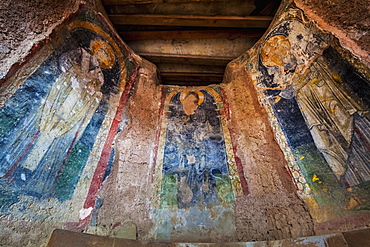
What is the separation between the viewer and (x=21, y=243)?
66.6 inches

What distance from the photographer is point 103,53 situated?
2975 millimetres

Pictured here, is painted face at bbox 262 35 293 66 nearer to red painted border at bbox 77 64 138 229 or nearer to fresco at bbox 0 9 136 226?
red painted border at bbox 77 64 138 229

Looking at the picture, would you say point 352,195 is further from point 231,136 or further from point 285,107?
point 231,136

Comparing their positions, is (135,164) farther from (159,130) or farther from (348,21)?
(348,21)

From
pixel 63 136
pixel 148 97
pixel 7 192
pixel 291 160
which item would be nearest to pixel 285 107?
pixel 291 160

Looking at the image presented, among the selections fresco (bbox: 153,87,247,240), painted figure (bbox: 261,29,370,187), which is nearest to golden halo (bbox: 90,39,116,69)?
fresco (bbox: 153,87,247,240)

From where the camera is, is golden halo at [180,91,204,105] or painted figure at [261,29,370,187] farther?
golden halo at [180,91,204,105]

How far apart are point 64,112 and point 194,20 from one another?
92.4 inches

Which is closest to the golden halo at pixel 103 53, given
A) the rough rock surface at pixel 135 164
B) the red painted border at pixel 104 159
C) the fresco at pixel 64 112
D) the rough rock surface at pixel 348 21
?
the fresco at pixel 64 112

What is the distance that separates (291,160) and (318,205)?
0.56 m

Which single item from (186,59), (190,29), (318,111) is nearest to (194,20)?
(190,29)

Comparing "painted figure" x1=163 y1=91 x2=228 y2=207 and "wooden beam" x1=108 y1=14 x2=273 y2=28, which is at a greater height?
"wooden beam" x1=108 y1=14 x2=273 y2=28

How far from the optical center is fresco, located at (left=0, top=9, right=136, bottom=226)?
1883 mm

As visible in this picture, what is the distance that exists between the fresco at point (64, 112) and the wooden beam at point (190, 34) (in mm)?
520
